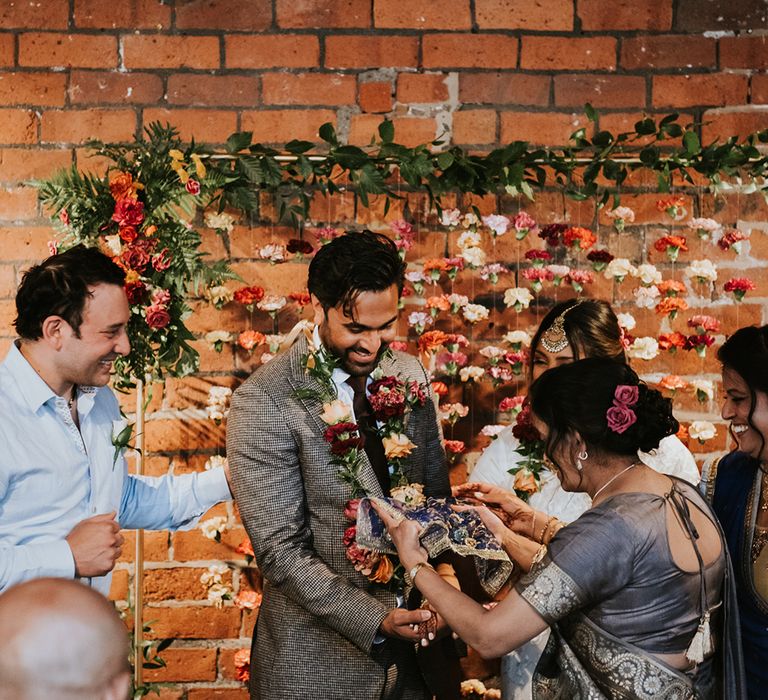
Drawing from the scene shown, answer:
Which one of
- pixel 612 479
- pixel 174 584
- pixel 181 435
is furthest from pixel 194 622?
pixel 612 479

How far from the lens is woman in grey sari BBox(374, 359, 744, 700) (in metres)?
1.88

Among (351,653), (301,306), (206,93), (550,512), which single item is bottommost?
(351,653)

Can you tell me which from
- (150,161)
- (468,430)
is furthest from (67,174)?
(468,430)

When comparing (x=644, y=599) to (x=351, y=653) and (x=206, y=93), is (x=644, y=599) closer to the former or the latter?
(x=351, y=653)

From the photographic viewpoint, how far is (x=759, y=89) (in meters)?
3.29

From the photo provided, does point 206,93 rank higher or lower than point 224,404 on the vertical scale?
higher

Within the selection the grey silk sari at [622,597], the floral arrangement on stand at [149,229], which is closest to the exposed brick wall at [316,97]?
the floral arrangement on stand at [149,229]

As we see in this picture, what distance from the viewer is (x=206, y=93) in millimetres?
3172

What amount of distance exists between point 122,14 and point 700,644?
8.43ft

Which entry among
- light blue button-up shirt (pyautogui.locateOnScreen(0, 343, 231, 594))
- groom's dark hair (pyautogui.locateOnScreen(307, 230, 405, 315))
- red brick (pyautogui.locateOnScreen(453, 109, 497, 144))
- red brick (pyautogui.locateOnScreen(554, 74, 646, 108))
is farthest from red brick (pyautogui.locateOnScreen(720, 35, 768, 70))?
light blue button-up shirt (pyautogui.locateOnScreen(0, 343, 231, 594))

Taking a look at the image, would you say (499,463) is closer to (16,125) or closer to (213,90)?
(213,90)

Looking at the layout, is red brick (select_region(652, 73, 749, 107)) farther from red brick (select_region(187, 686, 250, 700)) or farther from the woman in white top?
red brick (select_region(187, 686, 250, 700))

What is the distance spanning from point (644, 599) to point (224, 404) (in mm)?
1576

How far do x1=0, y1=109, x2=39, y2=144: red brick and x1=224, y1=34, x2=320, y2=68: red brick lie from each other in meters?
0.68
